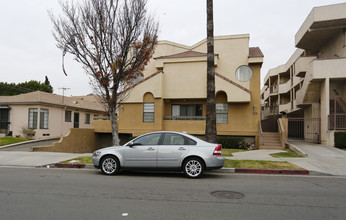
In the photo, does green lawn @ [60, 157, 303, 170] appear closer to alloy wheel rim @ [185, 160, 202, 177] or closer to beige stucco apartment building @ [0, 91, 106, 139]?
alloy wheel rim @ [185, 160, 202, 177]

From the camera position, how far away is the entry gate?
1741 centimetres

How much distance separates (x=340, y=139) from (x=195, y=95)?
9.40 metres

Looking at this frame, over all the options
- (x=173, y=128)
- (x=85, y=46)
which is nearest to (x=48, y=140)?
(x=173, y=128)

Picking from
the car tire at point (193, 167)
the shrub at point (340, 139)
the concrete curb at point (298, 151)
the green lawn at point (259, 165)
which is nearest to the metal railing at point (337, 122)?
the shrub at point (340, 139)

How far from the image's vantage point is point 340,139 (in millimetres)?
14625

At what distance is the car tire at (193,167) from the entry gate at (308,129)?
12.8 meters

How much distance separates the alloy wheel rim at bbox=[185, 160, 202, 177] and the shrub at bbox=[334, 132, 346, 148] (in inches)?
431

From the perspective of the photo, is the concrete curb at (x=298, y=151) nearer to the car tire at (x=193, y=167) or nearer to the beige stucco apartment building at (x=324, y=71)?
the beige stucco apartment building at (x=324, y=71)

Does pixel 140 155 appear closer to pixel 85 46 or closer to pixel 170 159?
pixel 170 159

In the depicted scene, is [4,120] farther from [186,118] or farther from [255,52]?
[255,52]

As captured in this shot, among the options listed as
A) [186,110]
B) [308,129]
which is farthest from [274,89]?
[186,110]

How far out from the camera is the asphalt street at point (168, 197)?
473 cm

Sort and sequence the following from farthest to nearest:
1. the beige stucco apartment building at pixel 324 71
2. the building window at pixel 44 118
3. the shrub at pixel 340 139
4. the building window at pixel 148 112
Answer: the building window at pixel 44 118 → the building window at pixel 148 112 → the beige stucco apartment building at pixel 324 71 → the shrub at pixel 340 139

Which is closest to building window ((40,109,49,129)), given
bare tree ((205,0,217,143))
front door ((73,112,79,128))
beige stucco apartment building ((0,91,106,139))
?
beige stucco apartment building ((0,91,106,139))
